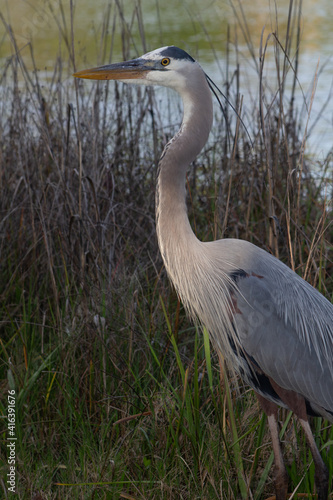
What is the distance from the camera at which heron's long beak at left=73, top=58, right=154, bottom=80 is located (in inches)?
89.0

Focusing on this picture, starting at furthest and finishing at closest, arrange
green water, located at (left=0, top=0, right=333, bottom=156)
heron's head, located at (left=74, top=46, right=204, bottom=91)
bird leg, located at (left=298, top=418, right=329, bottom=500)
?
green water, located at (left=0, top=0, right=333, bottom=156), heron's head, located at (left=74, top=46, right=204, bottom=91), bird leg, located at (left=298, top=418, right=329, bottom=500)

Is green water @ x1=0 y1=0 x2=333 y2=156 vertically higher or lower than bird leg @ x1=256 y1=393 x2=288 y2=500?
higher

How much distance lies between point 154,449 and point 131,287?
0.75 metres

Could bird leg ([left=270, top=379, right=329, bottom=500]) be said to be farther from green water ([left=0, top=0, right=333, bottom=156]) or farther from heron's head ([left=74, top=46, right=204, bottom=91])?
green water ([left=0, top=0, right=333, bottom=156])

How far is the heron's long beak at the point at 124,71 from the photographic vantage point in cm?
226

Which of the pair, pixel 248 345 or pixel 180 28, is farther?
pixel 180 28

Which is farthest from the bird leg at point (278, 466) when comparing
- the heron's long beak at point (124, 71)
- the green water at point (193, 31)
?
the green water at point (193, 31)

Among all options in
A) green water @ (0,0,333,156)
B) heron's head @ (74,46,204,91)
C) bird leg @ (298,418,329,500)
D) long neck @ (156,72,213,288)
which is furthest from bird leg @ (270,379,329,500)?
green water @ (0,0,333,156)

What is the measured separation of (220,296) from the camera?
2.22 meters

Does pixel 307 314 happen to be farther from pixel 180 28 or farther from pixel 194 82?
pixel 180 28

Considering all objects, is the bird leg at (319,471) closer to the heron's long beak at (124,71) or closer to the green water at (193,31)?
the heron's long beak at (124,71)

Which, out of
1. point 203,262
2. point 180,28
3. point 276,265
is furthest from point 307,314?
point 180,28

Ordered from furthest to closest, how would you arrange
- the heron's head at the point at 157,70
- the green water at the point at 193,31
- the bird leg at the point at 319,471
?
the green water at the point at 193,31, the heron's head at the point at 157,70, the bird leg at the point at 319,471

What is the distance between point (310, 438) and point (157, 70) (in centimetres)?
137
